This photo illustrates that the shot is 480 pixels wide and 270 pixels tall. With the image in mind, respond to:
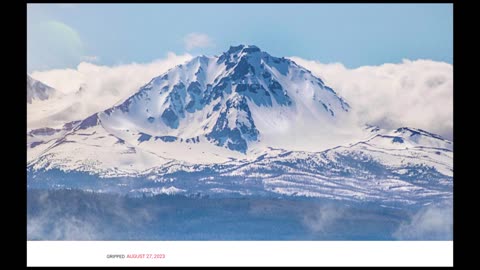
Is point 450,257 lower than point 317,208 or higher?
lower

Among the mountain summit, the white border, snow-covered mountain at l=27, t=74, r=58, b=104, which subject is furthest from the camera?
the mountain summit

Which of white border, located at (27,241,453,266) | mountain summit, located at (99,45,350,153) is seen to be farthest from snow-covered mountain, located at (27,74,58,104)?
white border, located at (27,241,453,266)

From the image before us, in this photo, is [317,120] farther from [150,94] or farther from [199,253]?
[199,253]

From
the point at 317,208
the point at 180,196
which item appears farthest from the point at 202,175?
the point at 317,208

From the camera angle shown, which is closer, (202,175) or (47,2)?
(47,2)

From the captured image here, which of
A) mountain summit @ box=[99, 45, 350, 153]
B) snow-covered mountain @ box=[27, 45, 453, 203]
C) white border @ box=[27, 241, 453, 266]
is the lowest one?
white border @ box=[27, 241, 453, 266]

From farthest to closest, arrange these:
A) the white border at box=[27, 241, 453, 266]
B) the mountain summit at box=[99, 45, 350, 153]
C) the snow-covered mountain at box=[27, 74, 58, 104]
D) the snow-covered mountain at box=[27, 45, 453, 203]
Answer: the mountain summit at box=[99, 45, 350, 153] → the snow-covered mountain at box=[27, 45, 453, 203] → the snow-covered mountain at box=[27, 74, 58, 104] → the white border at box=[27, 241, 453, 266]

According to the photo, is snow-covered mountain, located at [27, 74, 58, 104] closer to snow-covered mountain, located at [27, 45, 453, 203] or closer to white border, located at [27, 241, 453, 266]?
snow-covered mountain, located at [27, 45, 453, 203]
